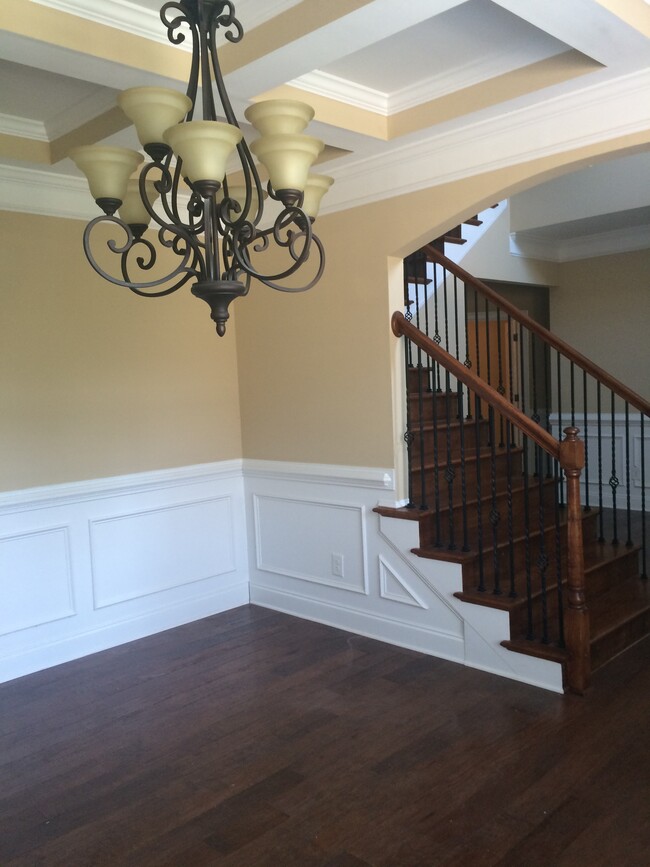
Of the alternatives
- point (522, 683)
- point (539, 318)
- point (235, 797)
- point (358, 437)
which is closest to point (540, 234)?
point (539, 318)

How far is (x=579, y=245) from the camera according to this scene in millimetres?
6691

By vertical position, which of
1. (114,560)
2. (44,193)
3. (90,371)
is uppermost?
(44,193)

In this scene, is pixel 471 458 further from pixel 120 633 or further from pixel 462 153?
pixel 120 633

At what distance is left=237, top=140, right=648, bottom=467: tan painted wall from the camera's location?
354 cm

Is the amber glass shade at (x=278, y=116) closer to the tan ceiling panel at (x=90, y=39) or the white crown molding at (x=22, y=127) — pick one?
the tan ceiling panel at (x=90, y=39)

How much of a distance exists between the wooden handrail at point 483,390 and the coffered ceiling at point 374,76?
709mm

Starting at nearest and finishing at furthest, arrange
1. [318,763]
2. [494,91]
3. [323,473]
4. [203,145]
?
[203,145] < [318,763] < [494,91] < [323,473]

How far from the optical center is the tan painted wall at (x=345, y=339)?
3535 mm

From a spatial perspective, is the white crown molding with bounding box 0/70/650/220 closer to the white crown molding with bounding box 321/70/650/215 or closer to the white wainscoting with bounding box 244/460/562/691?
the white crown molding with bounding box 321/70/650/215

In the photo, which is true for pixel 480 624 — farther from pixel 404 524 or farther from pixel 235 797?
pixel 235 797

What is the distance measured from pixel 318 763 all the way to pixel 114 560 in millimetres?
Answer: 1804

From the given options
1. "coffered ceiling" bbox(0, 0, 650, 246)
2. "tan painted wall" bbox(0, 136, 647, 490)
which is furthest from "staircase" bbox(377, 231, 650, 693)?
"coffered ceiling" bbox(0, 0, 650, 246)

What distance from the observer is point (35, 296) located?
12.0ft

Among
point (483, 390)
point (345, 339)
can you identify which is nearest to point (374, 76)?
point (345, 339)
